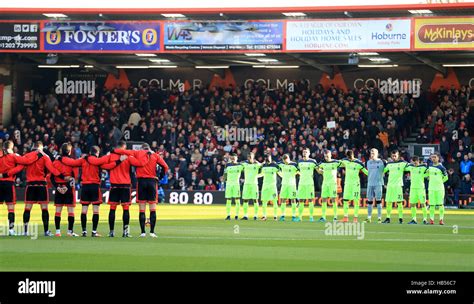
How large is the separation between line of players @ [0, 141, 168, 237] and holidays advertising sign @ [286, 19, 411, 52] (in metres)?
22.0

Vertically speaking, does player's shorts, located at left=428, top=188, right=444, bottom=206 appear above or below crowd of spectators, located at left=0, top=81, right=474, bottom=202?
below

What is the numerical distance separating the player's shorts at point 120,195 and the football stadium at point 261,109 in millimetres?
2564

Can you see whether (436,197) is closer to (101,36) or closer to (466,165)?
(466,165)

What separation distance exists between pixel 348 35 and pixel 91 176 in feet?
75.2

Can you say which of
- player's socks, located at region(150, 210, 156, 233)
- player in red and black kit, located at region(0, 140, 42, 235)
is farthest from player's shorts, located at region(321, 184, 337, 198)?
player in red and black kit, located at region(0, 140, 42, 235)

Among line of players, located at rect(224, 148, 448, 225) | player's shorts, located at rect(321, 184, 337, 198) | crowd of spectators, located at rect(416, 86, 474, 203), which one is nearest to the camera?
line of players, located at rect(224, 148, 448, 225)

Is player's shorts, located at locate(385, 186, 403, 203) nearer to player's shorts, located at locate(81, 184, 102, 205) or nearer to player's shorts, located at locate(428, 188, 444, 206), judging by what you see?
player's shorts, located at locate(428, 188, 444, 206)

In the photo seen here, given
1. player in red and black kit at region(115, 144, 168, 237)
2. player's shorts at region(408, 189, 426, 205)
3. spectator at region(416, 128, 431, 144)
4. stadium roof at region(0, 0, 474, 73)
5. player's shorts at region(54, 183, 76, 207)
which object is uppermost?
stadium roof at region(0, 0, 474, 73)

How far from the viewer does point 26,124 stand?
53.4 metres

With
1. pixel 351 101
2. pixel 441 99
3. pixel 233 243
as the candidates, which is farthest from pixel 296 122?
pixel 233 243

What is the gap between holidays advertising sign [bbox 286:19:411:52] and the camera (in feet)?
150

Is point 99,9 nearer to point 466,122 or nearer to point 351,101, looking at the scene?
point 351,101

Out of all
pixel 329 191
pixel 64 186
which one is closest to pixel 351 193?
pixel 329 191
